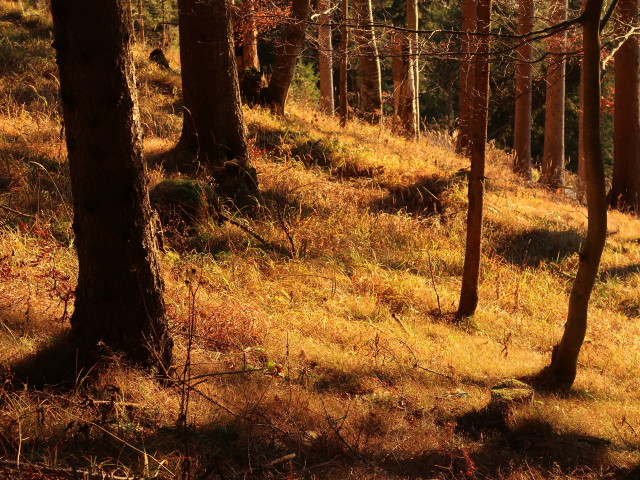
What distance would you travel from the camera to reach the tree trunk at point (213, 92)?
9.24m

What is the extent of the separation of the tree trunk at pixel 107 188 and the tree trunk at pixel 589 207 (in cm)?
341

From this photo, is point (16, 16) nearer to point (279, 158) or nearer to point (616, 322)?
point (279, 158)

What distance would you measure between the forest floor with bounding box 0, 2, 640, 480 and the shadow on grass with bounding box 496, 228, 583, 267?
0.11 feet

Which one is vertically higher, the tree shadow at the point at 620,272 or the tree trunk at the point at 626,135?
the tree trunk at the point at 626,135

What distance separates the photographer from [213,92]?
9359mm

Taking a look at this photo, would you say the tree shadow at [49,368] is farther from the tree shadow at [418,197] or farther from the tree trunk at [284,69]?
the tree trunk at [284,69]

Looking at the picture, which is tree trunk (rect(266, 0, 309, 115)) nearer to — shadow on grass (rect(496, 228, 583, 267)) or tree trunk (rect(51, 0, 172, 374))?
shadow on grass (rect(496, 228, 583, 267))

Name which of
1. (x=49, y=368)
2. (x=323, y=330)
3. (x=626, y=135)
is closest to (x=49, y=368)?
(x=49, y=368)

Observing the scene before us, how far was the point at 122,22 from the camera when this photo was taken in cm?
418

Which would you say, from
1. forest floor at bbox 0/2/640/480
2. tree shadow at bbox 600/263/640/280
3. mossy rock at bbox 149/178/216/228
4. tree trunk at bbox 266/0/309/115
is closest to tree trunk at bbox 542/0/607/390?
forest floor at bbox 0/2/640/480

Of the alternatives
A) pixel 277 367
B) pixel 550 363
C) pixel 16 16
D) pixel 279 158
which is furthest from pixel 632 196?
pixel 16 16

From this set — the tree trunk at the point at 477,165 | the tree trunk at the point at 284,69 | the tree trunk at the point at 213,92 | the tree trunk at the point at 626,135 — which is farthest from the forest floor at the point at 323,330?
the tree trunk at the point at 626,135

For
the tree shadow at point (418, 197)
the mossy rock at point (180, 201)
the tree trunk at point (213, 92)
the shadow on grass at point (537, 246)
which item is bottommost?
the shadow on grass at point (537, 246)

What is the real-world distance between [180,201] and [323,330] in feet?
8.57
